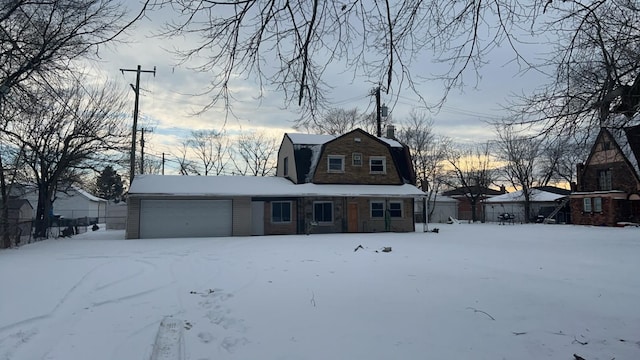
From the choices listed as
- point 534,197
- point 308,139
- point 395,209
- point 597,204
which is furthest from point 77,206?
point 597,204

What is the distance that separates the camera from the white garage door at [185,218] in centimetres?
2398

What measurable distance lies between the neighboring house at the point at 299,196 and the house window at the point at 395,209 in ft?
0.21

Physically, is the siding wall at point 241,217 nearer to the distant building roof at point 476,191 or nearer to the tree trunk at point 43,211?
the tree trunk at point 43,211

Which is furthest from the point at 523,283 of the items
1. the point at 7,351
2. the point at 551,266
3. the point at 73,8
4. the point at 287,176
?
the point at 287,176

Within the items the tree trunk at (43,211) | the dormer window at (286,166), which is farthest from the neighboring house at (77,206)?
the dormer window at (286,166)

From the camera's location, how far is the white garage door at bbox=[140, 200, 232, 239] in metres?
24.0

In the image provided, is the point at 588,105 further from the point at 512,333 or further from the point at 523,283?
the point at 523,283

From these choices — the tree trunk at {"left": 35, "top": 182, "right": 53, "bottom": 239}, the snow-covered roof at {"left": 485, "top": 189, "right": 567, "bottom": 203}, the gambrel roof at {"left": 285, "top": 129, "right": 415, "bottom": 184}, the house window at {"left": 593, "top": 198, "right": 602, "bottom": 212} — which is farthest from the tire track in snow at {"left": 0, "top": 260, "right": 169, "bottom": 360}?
the snow-covered roof at {"left": 485, "top": 189, "right": 567, "bottom": 203}

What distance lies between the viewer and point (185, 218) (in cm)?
2464

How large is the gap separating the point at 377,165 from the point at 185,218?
1235cm

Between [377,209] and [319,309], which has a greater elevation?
[377,209]

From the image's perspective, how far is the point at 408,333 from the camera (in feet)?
20.2

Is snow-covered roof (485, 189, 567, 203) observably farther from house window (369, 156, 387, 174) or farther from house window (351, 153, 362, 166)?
house window (351, 153, 362, 166)

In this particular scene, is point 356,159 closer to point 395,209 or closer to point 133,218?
point 395,209
